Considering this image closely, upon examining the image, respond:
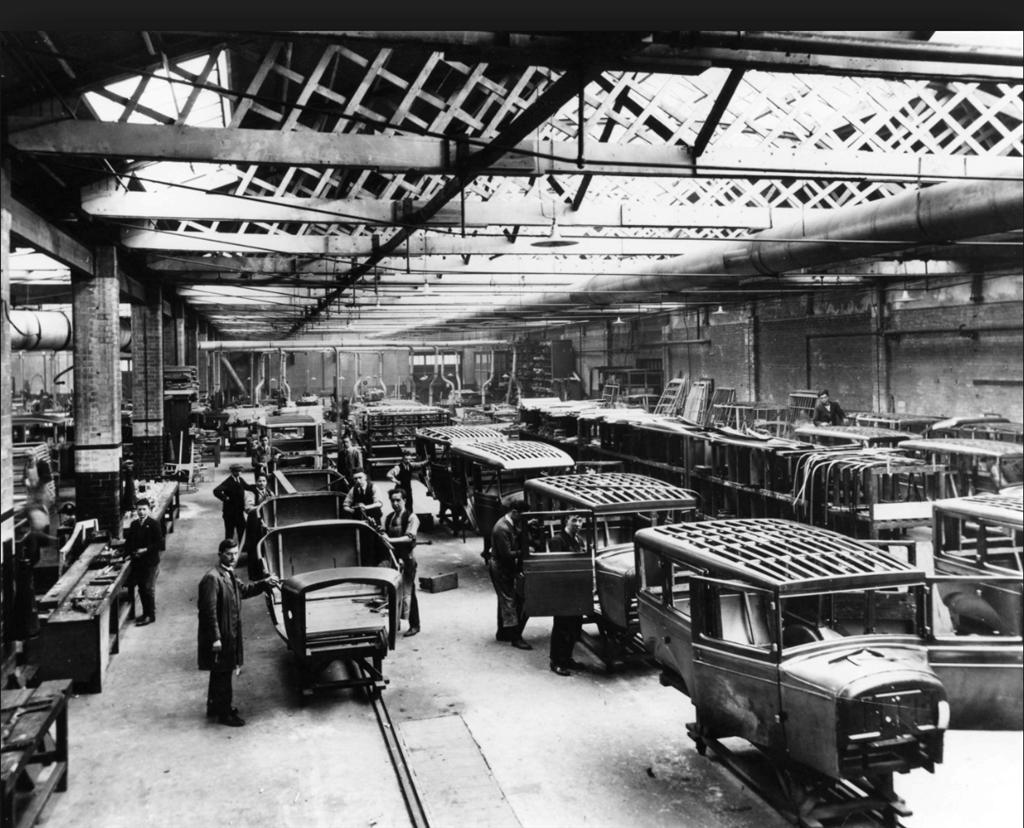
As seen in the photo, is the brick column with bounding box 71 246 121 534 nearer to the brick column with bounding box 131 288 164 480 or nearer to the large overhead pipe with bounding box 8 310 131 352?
the large overhead pipe with bounding box 8 310 131 352

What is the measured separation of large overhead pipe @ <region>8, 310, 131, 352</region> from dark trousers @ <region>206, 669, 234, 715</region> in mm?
11046

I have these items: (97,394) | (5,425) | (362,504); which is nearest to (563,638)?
(362,504)

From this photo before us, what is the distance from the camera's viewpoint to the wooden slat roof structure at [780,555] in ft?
A: 17.4

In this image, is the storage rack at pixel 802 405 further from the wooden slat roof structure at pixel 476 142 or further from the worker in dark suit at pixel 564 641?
the worker in dark suit at pixel 564 641

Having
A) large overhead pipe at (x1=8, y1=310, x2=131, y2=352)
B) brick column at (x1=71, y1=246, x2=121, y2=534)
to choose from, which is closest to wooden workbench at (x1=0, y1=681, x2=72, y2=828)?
brick column at (x1=71, y1=246, x2=121, y2=534)

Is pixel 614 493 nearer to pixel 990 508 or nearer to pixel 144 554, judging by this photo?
pixel 990 508

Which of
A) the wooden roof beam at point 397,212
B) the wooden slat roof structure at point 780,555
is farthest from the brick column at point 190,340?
the wooden slat roof structure at point 780,555

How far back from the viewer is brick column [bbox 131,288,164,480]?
64.1 ft

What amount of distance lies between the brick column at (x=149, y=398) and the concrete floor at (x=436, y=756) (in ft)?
38.2

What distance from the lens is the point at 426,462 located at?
56.1ft

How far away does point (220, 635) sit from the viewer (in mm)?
6941

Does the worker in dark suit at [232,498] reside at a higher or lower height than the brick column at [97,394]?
lower

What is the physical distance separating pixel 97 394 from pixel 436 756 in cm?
951

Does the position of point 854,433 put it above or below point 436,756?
above
